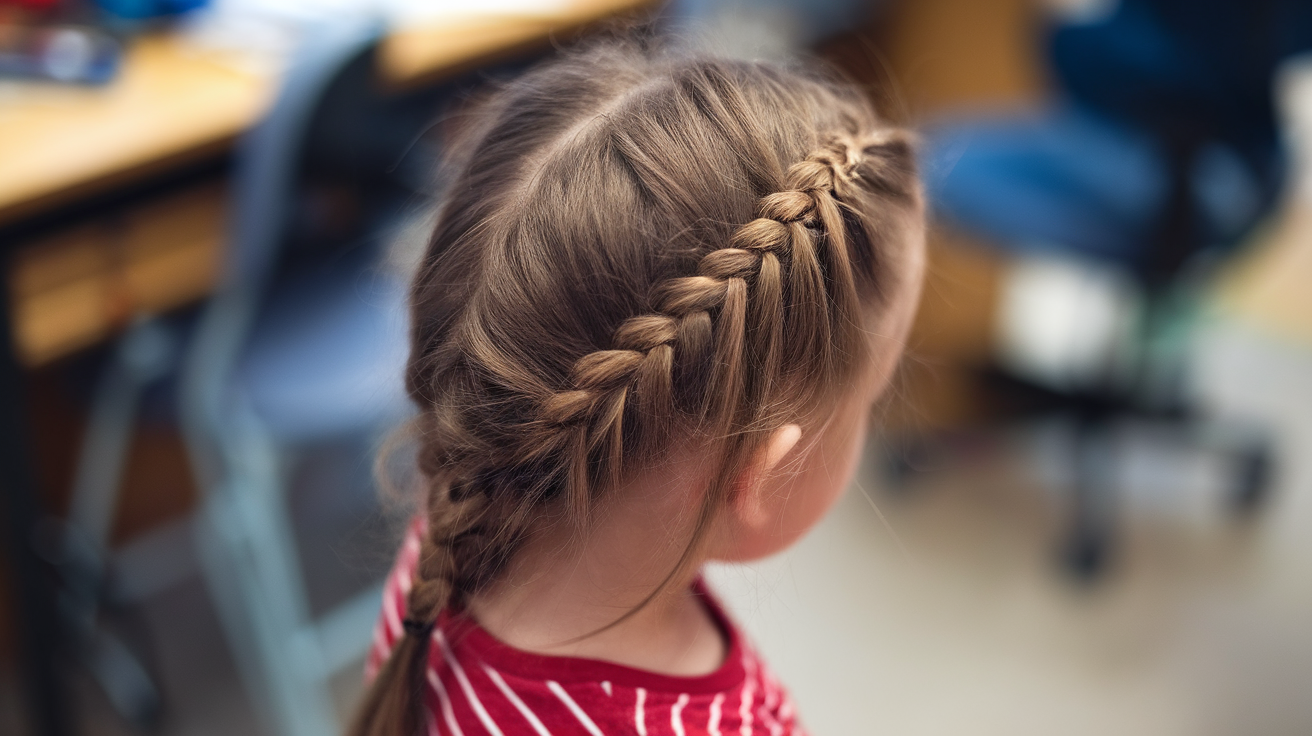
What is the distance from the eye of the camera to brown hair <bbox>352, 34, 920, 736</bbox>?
1.74 ft

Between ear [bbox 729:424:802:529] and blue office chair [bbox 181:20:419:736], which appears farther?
blue office chair [bbox 181:20:419:736]

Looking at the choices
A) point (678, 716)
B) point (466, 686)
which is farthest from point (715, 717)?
point (466, 686)

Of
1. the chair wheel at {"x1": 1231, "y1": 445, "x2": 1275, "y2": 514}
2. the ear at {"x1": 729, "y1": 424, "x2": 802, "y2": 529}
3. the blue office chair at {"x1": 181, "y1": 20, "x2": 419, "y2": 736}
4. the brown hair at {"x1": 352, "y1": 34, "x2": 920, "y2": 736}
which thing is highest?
the brown hair at {"x1": 352, "y1": 34, "x2": 920, "y2": 736}

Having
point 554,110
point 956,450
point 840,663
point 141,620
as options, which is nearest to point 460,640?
point 554,110

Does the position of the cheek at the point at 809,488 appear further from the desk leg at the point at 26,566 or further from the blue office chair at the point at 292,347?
the desk leg at the point at 26,566

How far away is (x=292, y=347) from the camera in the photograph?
4.27 feet

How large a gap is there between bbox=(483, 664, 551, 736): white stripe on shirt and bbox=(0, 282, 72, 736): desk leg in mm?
802

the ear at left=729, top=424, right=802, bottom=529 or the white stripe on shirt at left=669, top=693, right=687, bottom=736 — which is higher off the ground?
the ear at left=729, top=424, right=802, bottom=529

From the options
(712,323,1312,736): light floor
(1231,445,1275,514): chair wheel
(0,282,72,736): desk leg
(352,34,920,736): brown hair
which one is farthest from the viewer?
(1231,445,1275,514): chair wheel

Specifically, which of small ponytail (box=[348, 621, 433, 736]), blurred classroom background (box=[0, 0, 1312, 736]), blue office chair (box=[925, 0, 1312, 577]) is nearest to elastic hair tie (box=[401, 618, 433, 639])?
small ponytail (box=[348, 621, 433, 736])

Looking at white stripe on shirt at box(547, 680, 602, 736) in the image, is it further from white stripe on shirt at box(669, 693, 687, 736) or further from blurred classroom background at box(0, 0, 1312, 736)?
blurred classroom background at box(0, 0, 1312, 736)

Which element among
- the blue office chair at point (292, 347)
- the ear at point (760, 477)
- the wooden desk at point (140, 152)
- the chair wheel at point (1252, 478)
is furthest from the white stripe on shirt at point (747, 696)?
the chair wheel at point (1252, 478)

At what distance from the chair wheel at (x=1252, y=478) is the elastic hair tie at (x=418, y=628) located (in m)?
1.73

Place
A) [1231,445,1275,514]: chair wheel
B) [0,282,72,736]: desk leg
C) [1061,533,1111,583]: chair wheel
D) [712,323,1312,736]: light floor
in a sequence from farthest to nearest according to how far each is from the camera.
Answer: [1231,445,1275,514]: chair wheel < [1061,533,1111,583]: chair wheel < [712,323,1312,736]: light floor < [0,282,72,736]: desk leg
